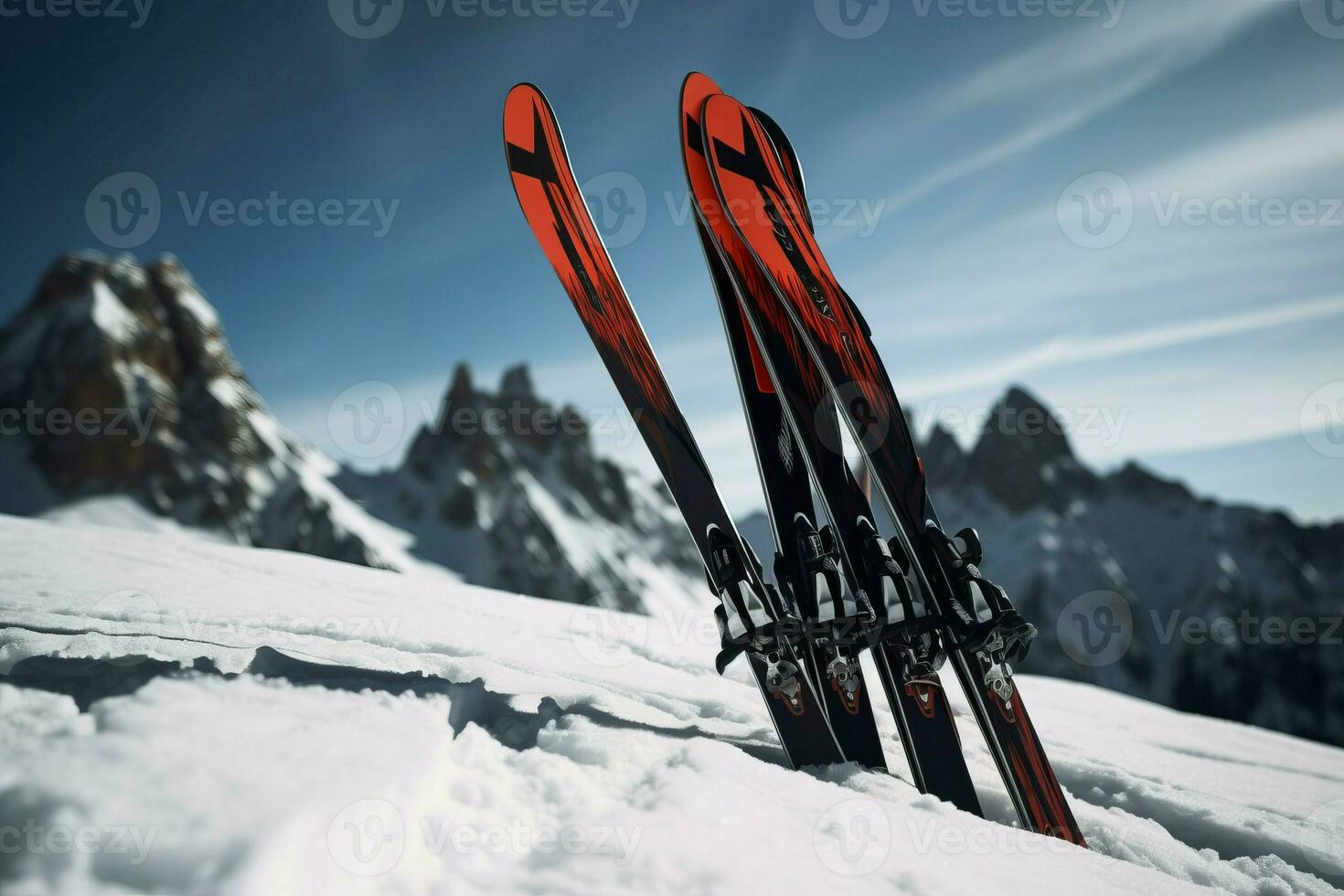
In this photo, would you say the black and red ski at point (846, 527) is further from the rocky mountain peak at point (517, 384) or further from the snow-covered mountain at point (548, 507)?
the rocky mountain peak at point (517, 384)

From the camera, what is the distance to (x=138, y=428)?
224 ft

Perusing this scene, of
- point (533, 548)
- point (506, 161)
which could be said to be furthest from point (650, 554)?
point (506, 161)

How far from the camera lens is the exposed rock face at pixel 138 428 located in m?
67.5

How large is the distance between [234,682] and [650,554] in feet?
306

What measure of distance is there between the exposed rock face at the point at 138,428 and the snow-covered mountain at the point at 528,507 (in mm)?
8233

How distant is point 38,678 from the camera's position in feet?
7.05

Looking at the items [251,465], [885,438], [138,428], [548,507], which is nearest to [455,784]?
[885,438]

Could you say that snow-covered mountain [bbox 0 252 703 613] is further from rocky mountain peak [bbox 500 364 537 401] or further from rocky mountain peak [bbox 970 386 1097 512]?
rocky mountain peak [bbox 970 386 1097 512]

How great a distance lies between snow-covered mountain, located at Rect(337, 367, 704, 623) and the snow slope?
72364 mm

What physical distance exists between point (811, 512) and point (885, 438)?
0.55 m

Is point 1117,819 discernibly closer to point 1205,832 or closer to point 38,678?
point 1205,832

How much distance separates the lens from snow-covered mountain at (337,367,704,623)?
264ft

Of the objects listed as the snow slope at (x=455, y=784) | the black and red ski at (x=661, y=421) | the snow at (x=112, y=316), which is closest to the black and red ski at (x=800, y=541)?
the black and red ski at (x=661, y=421)

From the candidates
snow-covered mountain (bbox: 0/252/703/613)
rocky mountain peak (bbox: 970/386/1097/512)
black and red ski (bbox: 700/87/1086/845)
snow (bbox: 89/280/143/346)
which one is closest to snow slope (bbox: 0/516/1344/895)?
black and red ski (bbox: 700/87/1086/845)
